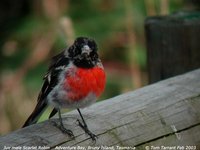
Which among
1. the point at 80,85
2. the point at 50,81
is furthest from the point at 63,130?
the point at 50,81

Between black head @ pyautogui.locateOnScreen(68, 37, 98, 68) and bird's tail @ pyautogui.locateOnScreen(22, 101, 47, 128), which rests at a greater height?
black head @ pyautogui.locateOnScreen(68, 37, 98, 68)

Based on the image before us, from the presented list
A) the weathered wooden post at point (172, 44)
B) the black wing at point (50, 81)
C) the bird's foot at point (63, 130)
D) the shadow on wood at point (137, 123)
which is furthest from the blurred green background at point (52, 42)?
the bird's foot at point (63, 130)

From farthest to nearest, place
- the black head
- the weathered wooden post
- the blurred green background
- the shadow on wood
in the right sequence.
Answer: the blurred green background
the weathered wooden post
the black head
the shadow on wood

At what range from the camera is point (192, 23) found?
4055 mm

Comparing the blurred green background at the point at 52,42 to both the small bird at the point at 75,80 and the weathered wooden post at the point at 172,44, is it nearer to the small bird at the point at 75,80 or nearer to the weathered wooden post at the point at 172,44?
the weathered wooden post at the point at 172,44

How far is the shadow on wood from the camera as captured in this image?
284 centimetres

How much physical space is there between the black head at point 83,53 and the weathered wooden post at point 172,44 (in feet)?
2.00

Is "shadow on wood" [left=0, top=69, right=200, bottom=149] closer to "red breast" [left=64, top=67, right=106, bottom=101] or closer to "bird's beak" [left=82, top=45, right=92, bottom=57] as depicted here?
"red breast" [left=64, top=67, right=106, bottom=101]

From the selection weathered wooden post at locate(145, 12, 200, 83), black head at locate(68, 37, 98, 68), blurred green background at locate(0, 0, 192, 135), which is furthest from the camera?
blurred green background at locate(0, 0, 192, 135)

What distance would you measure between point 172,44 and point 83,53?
2.35 ft

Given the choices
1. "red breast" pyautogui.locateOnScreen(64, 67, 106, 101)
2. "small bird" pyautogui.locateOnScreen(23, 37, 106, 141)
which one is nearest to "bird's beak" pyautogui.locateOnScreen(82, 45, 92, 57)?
"small bird" pyautogui.locateOnScreen(23, 37, 106, 141)

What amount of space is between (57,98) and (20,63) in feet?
8.90

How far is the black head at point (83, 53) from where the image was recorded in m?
3.56

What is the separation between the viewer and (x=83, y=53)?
363 centimetres
